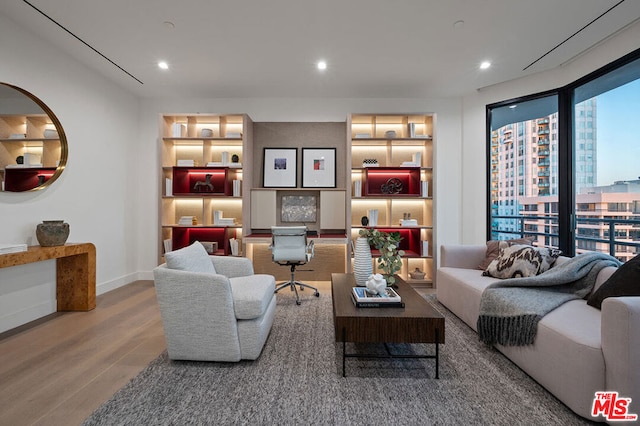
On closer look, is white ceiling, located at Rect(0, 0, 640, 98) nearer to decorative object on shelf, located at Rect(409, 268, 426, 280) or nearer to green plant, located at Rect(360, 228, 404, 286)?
green plant, located at Rect(360, 228, 404, 286)

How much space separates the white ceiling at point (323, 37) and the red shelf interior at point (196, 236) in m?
2.16

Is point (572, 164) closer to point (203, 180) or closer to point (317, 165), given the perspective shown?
point (317, 165)

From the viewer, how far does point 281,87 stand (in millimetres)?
4395

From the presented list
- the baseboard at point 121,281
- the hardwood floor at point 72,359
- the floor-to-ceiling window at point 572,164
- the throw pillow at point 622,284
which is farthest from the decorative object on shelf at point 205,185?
the throw pillow at point 622,284

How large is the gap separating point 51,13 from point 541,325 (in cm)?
473

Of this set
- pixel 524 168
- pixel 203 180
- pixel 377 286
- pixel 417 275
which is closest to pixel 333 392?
pixel 377 286

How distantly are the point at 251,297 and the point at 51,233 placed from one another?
2437mm

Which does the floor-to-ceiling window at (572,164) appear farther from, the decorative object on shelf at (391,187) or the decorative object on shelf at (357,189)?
the decorative object on shelf at (357,189)

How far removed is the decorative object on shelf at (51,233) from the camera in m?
3.02

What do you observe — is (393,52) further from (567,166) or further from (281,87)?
(567,166)

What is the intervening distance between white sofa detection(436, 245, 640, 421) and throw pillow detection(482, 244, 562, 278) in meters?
0.48

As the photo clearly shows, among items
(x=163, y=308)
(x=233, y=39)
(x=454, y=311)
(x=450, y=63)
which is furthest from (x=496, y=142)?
(x=163, y=308)

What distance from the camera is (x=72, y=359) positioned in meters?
2.28

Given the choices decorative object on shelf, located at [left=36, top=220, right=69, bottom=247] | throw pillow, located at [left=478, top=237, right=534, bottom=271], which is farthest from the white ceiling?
throw pillow, located at [left=478, top=237, right=534, bottom=271]
